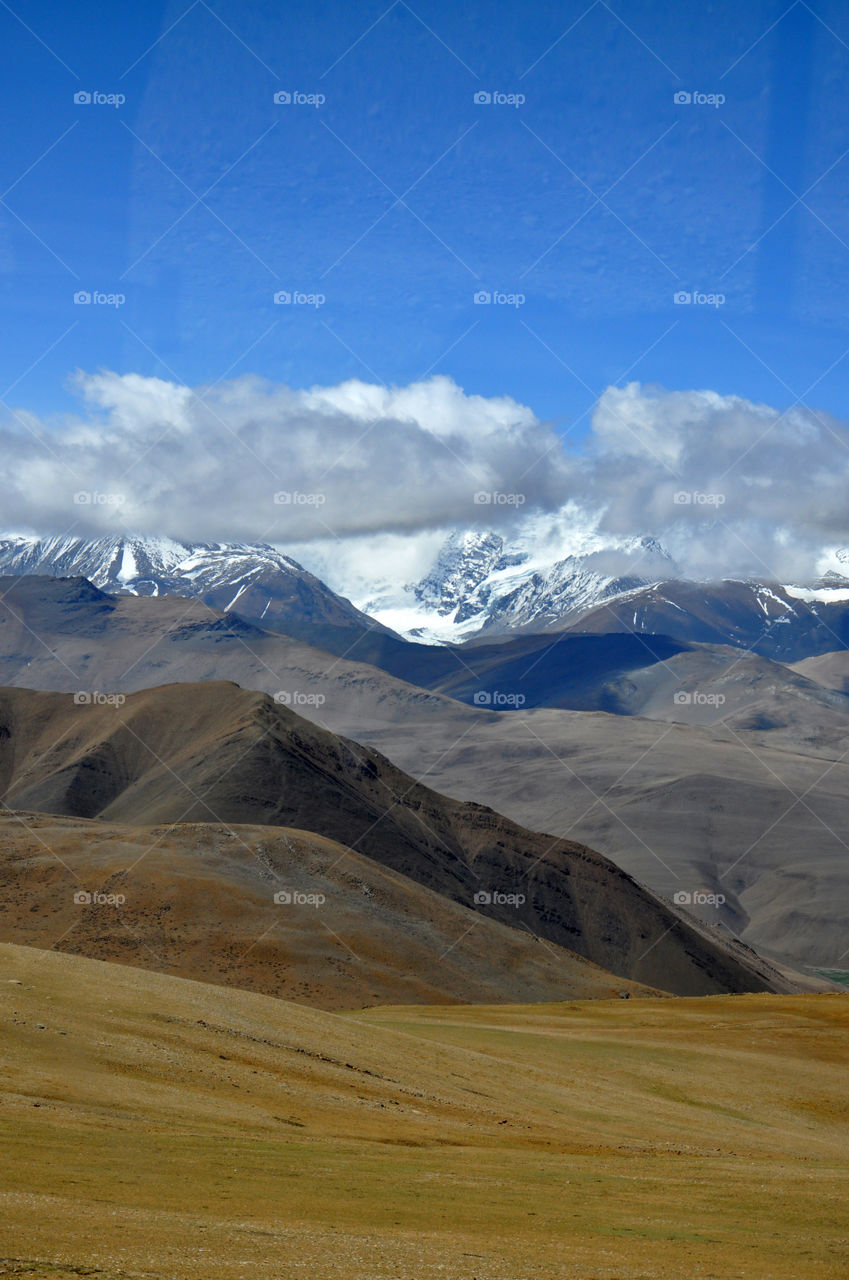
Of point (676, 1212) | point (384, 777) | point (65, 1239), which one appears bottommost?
point (676, 1212)

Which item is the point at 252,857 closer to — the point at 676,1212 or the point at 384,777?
the point at 384,777

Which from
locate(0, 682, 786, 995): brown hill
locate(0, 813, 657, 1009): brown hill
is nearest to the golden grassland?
locate(0, 813, 657, 1009): brown hill

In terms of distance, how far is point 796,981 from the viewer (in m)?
185

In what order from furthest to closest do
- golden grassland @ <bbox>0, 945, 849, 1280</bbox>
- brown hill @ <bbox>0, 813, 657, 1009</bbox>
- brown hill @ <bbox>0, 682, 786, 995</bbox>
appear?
brown hill @ <bbox>0, 682, 786, 995</bbox> → brown hill @ <bbox>0, 813, 657, 1009</bbox> → golden grassland @ <bbox>0, 945, 849, 1280</bbox>

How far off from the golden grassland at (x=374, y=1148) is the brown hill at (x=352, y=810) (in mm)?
92740

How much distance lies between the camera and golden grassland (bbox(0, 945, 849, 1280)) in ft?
61.9

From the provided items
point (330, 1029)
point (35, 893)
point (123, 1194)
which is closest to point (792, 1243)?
point (123, 1194)

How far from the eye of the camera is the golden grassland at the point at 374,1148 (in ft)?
61.9

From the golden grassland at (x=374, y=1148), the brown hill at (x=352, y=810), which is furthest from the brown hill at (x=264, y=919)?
the golden grassland at (x=374, y=1148)

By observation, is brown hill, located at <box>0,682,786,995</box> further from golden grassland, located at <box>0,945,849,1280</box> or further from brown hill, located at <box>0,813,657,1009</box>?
golden grassland, located at <box>0,945,849,1280</box>

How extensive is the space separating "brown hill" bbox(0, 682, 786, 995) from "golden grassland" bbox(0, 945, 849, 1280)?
92.7 meters

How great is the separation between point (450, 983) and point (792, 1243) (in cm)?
8319

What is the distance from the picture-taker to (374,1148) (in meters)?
29.5

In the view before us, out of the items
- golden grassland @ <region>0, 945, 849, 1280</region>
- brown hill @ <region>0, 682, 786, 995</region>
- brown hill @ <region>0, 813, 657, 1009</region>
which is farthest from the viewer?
brown hill @ <region>0, 682, 786, 995</region>
